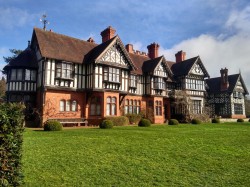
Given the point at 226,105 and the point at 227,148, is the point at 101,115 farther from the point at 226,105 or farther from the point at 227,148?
the point at 226,105

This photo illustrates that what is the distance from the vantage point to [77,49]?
2794 centimetres

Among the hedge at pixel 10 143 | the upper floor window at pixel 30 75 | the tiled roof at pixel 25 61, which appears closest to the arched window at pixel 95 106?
the upper floor window at pixel 30 75

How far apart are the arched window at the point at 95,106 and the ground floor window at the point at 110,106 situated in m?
1.05

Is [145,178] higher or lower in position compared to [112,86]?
lower

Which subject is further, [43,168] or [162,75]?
[162,75]

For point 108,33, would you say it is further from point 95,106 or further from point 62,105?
point 62,105

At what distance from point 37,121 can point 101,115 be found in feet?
22.5

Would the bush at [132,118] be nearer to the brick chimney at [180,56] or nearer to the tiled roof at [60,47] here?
the tiled roof at [60,47]

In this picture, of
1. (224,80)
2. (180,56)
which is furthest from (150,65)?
(224,80)

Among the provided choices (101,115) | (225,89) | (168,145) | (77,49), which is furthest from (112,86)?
(225,89)

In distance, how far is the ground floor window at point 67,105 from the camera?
25406 mm

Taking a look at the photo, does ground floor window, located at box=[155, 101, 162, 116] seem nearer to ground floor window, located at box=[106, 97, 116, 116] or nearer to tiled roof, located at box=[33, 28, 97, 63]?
ground floor window, located at box=[106, 97, 116, 116]

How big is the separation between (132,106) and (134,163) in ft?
77.8

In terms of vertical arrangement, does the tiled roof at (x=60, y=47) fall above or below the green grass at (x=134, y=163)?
above
